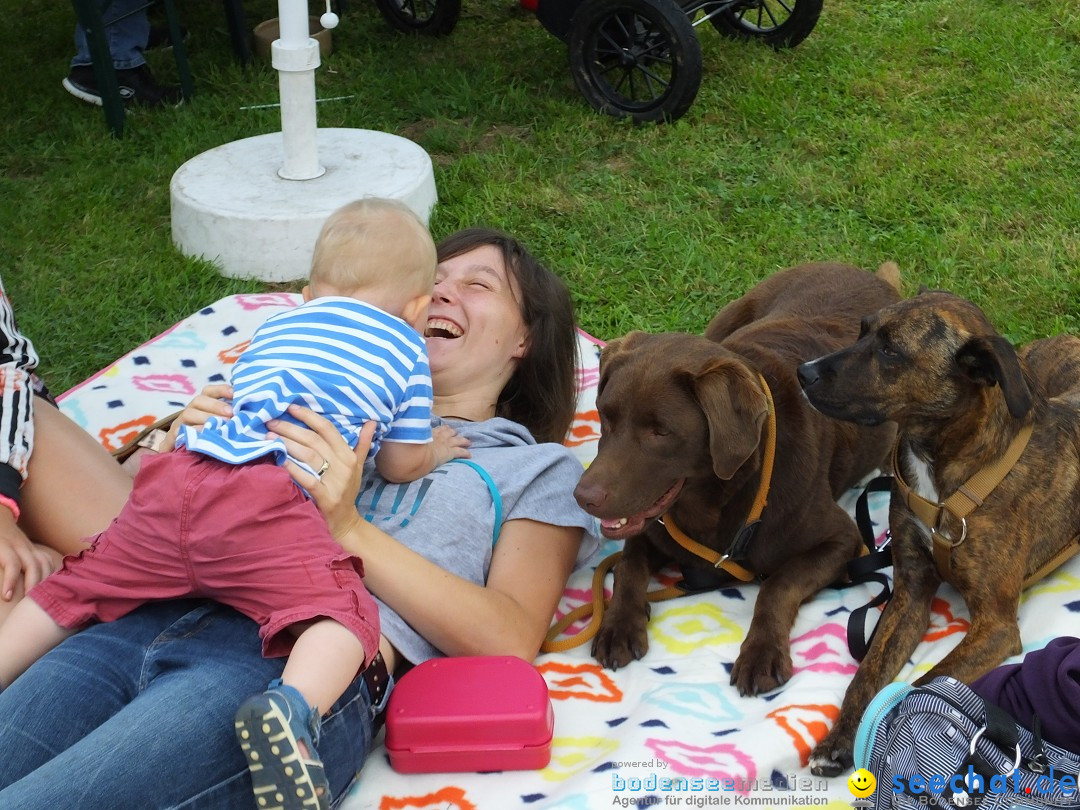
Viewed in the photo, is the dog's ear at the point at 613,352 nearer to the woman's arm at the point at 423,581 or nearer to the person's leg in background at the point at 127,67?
the woman's arm at the point at 423,581

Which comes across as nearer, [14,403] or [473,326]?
[14,403]

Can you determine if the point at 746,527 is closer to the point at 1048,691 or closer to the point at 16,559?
the point at 1048,691

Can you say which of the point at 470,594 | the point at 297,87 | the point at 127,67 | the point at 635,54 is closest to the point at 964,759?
the point at 470,594

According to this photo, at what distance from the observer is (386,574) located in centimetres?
287

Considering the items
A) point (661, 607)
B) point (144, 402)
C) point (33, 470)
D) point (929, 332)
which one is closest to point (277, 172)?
point (144, 402)

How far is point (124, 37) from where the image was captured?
7680mm

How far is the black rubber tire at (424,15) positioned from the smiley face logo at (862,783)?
7.34m

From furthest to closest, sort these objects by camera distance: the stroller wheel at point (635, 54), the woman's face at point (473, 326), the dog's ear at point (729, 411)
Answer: the stroller wheel at point (635, 54)
the woman's face at point (473, 326)
the dog's ear at point (729, 411)

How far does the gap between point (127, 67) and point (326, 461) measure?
5.84 m

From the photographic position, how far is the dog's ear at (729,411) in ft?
10.1

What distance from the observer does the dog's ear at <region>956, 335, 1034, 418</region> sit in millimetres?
2803

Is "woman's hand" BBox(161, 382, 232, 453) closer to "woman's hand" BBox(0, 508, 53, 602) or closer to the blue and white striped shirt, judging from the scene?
the blue and white striped shirt

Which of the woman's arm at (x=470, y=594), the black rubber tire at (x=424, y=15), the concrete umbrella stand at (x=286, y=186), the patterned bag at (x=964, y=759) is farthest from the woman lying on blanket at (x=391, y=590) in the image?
the black rubber tire at (x=424, y=15)

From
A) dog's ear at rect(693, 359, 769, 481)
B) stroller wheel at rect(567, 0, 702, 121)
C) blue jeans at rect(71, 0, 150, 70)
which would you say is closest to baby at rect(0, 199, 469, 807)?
dog's ear at rect(693, 359, 769, 481)
